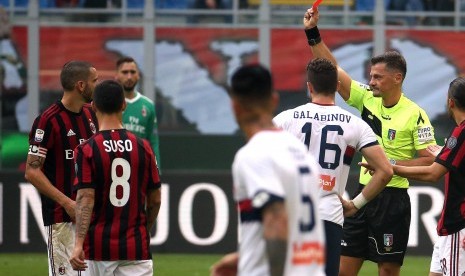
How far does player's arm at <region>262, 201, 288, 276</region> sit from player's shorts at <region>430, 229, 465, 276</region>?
3506 millimetres

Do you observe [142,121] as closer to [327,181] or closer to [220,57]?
[327,181]

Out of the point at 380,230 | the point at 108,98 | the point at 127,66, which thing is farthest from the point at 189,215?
the point at 108,98

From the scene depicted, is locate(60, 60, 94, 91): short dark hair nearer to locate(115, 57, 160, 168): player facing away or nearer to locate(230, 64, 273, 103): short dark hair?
locate(230, 64, 273, 103): short dark hair

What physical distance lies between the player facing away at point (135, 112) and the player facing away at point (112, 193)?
16.3 feet

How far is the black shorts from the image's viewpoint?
9.26m

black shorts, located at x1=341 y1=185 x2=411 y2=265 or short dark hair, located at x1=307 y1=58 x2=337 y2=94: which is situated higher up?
short dark hair, located at x1=307 y1=58 x2=337 y2=94

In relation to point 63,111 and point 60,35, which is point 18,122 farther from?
point 63,111

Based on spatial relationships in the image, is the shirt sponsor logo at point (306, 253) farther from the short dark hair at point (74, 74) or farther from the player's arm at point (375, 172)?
the short dark hair at point (74, 74)

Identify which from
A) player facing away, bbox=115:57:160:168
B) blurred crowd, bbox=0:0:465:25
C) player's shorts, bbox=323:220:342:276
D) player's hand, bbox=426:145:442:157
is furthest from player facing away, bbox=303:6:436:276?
blurred crowd, bbox=0:0:465:25

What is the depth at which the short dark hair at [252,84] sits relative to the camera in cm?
517

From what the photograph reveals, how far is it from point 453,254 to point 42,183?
2996mm

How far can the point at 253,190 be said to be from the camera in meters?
4.99

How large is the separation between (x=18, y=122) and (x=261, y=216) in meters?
12.3

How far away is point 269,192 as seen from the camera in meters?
4.94
